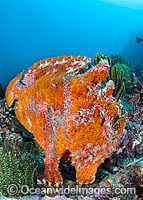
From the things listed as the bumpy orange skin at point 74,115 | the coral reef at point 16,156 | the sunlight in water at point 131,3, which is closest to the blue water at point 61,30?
the sunlight in water at point 131,3

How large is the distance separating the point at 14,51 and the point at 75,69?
85810mm

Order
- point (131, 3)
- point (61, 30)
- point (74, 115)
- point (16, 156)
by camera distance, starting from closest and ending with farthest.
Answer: point (74, 115) → point (16, 156) → point (61, 30) → point (131, 3)

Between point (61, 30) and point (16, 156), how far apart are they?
139 m

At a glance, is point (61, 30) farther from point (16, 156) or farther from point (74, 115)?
point (74, 115)

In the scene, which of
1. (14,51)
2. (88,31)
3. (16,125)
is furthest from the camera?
(88,31)

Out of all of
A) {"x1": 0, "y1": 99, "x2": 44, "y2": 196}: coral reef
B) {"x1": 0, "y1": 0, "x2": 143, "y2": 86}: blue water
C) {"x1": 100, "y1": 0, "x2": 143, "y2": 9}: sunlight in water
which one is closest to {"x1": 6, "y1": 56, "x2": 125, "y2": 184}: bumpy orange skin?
{"x1": 0, "y1": 99, "x2": 44, "y2": 196}: coral reef

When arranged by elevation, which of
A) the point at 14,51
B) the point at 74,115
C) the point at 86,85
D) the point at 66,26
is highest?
the point at 66,26

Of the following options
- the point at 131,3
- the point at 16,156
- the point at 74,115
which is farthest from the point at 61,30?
the point at 74,115

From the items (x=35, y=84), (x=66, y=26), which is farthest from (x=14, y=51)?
(x=35, y=84)

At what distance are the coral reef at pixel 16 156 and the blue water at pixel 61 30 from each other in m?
43.9

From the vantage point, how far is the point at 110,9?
533 feet

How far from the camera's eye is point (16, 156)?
147 inches

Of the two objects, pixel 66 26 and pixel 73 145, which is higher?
pixel 66 26

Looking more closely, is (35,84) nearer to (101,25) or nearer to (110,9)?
(101,25)
